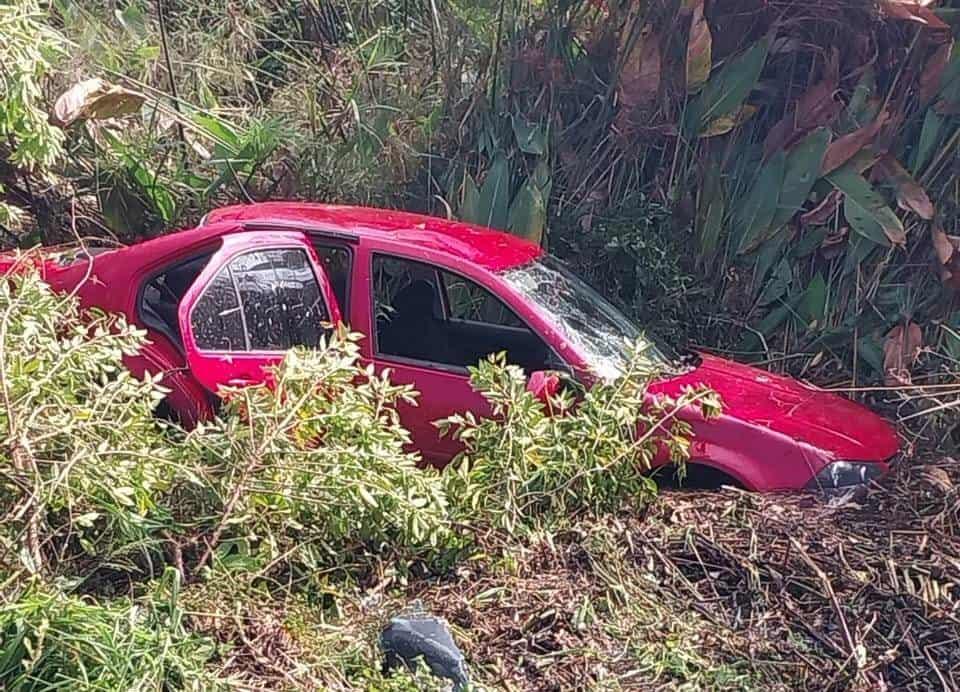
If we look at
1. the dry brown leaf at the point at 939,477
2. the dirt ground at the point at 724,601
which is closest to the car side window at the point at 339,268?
the dirt ground at the point at 724,601

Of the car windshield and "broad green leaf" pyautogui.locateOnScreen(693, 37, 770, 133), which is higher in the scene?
"broad green leaf" pyautogui.locateOnScreen(693, 37, 770, 133)

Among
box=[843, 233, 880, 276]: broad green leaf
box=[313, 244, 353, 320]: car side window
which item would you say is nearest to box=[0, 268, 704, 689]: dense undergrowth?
box=[313, 244, 353, 320]: car side window

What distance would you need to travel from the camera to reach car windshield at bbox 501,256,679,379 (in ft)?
14.2

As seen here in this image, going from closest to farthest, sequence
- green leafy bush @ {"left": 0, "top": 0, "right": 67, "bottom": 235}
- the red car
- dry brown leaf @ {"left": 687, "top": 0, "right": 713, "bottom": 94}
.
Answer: the red car → green leafy bush @ {"left": 0, "top": 0, "right": 67, "bottom": 235} → dry brown leaf @ {"left": 687, "top": 0, "right": 713, "bottom": 94}

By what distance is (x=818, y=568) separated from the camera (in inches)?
132

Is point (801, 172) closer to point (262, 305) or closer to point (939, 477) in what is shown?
point (939, 477)

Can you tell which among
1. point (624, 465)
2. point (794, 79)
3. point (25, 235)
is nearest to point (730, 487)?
point (624, 465)

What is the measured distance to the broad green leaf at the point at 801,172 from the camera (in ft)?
19.9

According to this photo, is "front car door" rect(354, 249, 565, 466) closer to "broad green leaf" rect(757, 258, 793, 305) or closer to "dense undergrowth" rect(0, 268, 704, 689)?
"dense undergrowth" rect(0, 268, 704, 689)

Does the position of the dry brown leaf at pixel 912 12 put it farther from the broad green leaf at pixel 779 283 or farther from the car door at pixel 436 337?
Answer: the car door at pixel 436 337

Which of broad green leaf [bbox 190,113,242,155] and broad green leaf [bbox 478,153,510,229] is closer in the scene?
broad green leaf [bbox 478,153,510,229]

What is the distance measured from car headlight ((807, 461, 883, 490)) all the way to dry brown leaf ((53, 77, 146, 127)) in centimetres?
528

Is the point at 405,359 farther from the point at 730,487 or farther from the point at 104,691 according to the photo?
the point at 104,691

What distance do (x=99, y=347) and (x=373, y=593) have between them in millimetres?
1238
